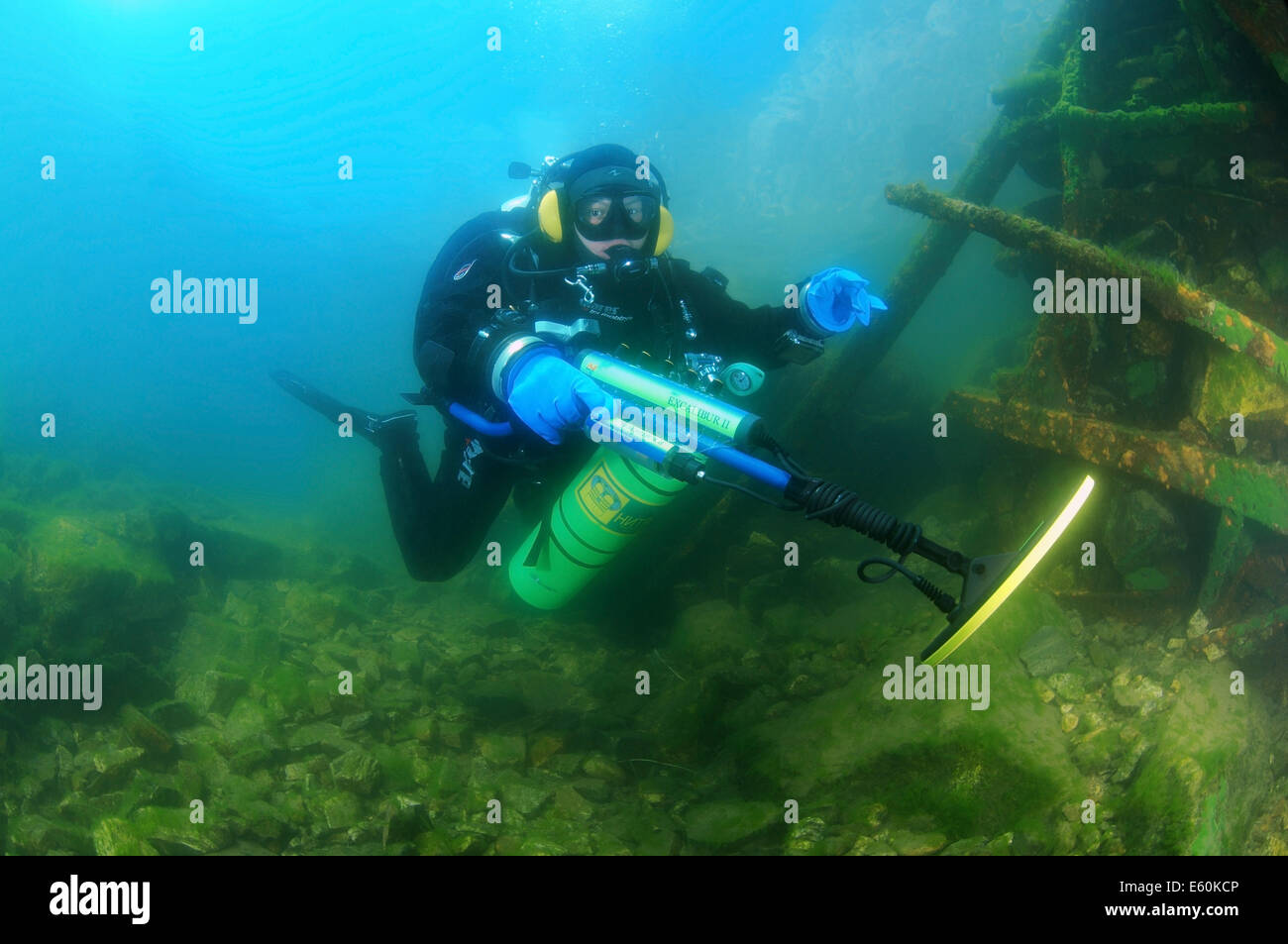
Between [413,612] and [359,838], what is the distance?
467 cm

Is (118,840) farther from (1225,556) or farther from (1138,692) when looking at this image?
(1225,556)

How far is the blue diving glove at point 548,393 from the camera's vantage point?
297 cm

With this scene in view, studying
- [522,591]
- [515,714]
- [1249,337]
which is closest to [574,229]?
[522,591]

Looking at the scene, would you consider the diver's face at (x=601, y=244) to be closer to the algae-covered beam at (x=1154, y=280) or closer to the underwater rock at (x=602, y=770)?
the algae-covered beam at (x=1154, y=280)

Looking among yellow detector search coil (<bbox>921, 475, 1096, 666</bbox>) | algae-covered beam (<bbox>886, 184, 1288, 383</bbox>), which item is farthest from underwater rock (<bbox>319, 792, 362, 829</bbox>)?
algae-covered beam (<bbox>886, 184, 1288, 383</bbox>)

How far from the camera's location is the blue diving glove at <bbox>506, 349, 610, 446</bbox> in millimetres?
2971

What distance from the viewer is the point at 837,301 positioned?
4.01 meters

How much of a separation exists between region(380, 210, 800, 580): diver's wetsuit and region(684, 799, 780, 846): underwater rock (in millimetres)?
2214

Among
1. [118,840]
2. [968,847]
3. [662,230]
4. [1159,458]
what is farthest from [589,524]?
[1159,458]

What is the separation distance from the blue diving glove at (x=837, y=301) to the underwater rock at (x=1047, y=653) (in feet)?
7.65

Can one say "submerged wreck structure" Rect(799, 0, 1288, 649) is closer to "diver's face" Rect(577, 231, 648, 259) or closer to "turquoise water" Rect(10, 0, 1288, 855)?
"turquoise water" Rect(10, 0, 1288, 855)

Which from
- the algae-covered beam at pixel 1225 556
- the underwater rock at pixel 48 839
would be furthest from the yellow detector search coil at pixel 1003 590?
the underwater rock at pixel 48 839

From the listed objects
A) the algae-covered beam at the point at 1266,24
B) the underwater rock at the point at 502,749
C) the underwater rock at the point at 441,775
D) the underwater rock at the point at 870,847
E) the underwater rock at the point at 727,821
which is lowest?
the underwater rock at the point at 870,847

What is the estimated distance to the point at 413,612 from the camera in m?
7.92
